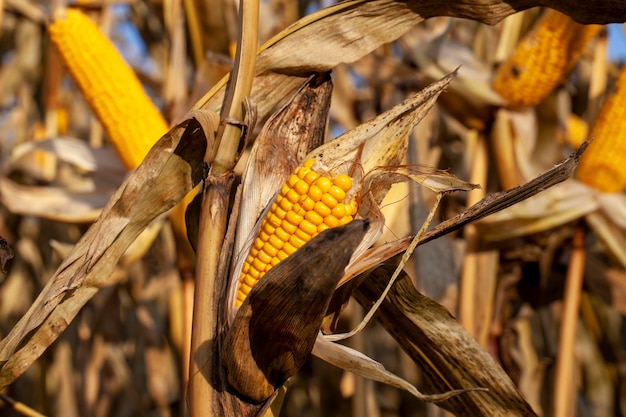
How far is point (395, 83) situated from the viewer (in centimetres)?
264

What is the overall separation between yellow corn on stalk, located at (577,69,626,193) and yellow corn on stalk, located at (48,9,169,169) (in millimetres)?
1191

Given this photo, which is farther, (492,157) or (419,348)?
(492,157)

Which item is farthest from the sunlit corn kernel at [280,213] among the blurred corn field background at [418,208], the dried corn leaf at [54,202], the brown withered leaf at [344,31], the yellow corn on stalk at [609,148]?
the dried corn leaf at [54,202]

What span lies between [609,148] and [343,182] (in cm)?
114

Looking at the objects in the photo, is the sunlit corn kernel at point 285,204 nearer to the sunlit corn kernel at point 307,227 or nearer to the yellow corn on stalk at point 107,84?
the sunlit corn kernel at point 307,227

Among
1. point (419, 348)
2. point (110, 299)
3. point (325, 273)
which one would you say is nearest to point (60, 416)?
point (110, 299)

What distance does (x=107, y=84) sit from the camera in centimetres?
195

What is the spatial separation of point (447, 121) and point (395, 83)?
0.74m

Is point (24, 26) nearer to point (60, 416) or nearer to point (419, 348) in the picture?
Answer: point (60, 416)

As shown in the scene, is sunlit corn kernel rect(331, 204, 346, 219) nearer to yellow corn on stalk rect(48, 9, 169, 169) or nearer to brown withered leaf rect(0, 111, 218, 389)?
brown withered leaf rect(0, 111, 218, 389)

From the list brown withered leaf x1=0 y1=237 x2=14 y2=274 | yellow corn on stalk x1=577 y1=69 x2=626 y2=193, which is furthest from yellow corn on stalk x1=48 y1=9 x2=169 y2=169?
yellow corn on stalk x1=577 y1=69 x2=626 y2=193

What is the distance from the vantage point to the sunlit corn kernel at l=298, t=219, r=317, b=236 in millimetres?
1105

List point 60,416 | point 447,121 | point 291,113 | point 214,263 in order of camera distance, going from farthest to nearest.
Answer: point 447,121 < point 60,416 < point 291,113 < point 214,263

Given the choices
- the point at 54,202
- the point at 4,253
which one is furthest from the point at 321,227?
the point at 54,202
